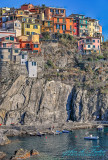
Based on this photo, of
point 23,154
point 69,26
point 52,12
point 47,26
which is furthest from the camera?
point 52,12

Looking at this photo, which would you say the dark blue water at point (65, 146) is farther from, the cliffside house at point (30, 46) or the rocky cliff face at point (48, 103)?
the cliffside house at point (30, 46)

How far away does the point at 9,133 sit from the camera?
282ft

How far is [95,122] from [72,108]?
7.14 meters

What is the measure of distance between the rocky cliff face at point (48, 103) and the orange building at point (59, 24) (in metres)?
21.6

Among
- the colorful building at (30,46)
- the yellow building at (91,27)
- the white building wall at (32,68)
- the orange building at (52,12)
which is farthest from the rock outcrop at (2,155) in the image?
the yellow building at (91,27)

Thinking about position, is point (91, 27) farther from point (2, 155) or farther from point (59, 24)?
point (2, 155)

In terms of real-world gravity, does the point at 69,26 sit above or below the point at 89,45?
above

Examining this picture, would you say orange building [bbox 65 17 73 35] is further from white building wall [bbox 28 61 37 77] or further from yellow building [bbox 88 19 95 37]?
white building wall [bbox 28 61 37 77]

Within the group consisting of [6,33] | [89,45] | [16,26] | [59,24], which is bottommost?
[89,45]

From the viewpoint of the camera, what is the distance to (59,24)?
117 metres

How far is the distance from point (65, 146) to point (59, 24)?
174ft

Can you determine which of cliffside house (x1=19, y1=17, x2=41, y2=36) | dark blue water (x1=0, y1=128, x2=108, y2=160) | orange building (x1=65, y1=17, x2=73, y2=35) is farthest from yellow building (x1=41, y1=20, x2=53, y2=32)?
dark blue water (x1=0, y1=128, x2=108, y2=160)

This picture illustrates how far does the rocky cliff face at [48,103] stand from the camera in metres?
94.5

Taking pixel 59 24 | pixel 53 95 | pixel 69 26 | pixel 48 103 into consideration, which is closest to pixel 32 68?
pixel 53 95
